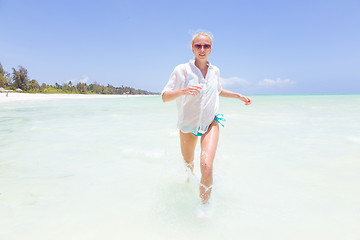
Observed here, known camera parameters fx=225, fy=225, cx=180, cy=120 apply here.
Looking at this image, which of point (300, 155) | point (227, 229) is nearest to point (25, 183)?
point (227, 229)

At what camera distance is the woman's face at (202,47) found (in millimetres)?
2314

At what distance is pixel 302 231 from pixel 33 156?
476cm

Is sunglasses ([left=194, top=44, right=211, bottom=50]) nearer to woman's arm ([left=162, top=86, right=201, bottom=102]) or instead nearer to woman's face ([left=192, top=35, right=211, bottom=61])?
woman's face ([left=192, top=35, right=211, bottom=61])

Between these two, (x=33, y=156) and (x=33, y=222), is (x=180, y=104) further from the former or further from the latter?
(x=33, y=156)

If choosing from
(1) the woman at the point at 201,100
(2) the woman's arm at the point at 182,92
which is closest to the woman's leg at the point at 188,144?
(1) the woman at the point at 201,100

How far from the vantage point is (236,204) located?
2668 millimetres

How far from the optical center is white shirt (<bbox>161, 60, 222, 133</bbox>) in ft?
7.68

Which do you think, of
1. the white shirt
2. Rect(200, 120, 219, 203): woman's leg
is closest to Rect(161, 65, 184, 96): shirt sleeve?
the white shirt

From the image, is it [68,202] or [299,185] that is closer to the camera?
[68,202]

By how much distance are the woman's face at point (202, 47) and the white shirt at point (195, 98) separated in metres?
0.10

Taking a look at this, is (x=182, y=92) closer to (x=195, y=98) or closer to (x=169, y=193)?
(x=195, y=98)

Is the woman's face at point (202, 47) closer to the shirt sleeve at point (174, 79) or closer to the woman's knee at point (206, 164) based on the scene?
the shirt sleeve at point (174, 79)

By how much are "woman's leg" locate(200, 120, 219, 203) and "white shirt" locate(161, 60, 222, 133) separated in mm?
94

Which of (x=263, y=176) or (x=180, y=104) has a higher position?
(x=180, y=104)
